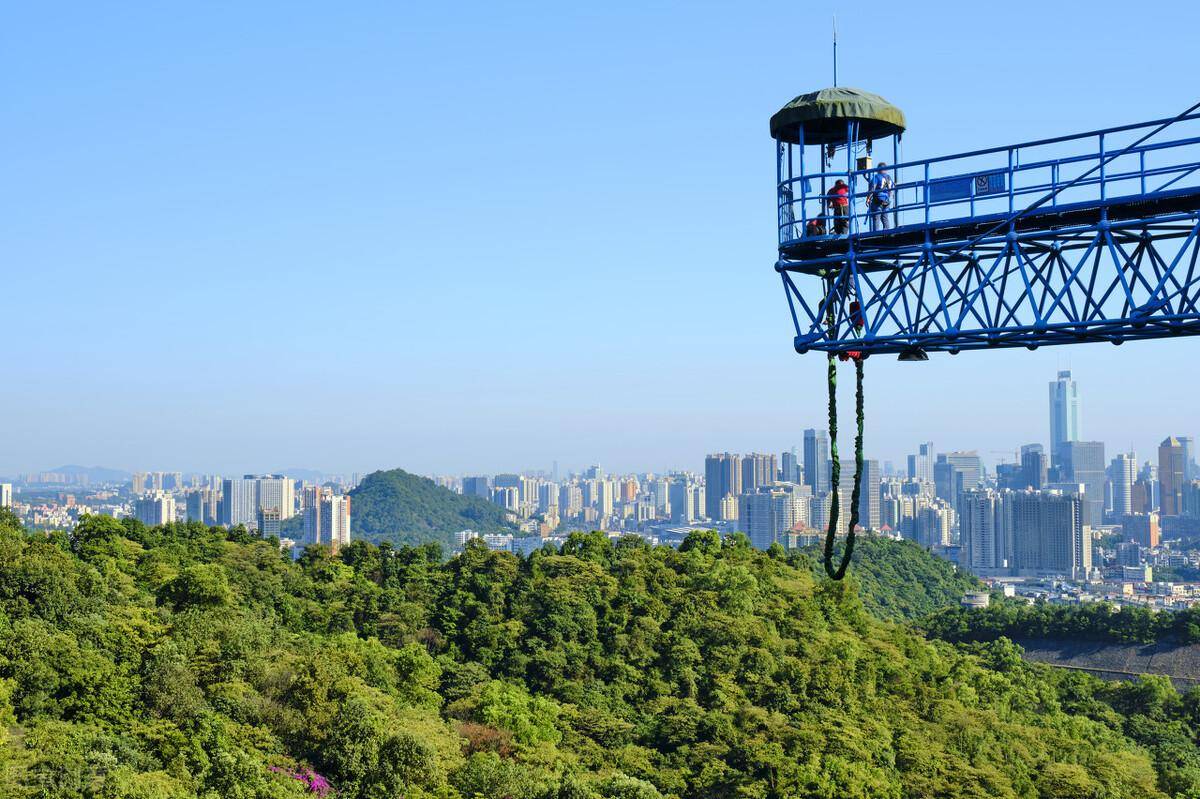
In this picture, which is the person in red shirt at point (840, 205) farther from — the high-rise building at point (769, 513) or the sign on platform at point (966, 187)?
the high-rise building at point (769, 513)

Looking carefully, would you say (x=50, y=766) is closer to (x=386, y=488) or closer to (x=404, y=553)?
(x=404, y=553)

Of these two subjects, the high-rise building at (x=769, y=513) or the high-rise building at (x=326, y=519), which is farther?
the high-rise building at (x=769, y=513)

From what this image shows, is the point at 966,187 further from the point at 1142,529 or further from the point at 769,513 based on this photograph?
the point at 1142,529

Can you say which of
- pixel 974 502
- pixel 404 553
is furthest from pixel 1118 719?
pixel 974 502

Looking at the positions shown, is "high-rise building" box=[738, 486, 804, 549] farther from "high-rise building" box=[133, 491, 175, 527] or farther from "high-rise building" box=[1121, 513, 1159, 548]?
"high-rise building" box=[133, 491, 175, 527]

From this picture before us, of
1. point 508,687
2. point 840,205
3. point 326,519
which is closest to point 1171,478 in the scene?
point 326,519

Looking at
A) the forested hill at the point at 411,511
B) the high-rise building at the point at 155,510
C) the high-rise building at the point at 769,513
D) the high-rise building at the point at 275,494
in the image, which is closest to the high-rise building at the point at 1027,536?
the high-rise building at the point at 769,513
